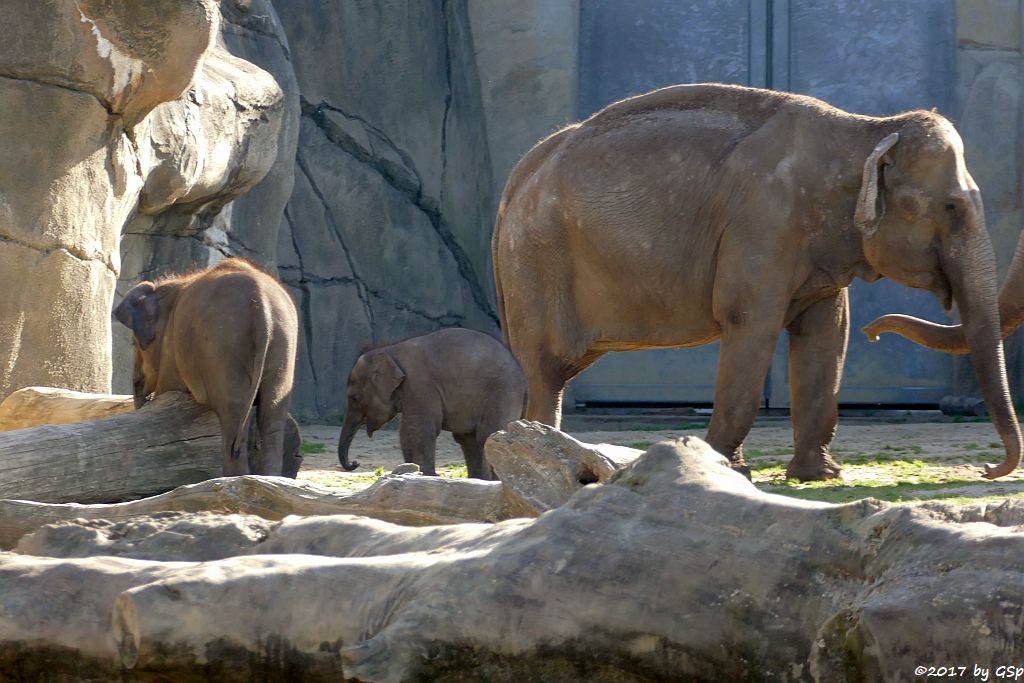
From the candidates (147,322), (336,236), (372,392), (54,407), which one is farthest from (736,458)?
(336,236)

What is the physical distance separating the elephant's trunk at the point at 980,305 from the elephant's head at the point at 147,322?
332 centimetres

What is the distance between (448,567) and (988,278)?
4.50 meters

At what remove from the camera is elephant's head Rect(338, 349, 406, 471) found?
24.2 ft

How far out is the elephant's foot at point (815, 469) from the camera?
652 centimetres

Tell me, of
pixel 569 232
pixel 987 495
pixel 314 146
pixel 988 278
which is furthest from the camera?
pixel 314 146

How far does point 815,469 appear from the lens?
654 cm

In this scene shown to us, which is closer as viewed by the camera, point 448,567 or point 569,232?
point 448,567

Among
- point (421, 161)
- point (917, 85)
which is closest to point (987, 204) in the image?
point (917, 85)

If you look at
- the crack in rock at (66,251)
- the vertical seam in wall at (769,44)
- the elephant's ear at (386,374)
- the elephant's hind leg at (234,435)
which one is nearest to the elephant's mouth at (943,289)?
the elephant's ear at (386,374)

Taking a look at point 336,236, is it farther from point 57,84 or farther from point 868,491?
point 868,491

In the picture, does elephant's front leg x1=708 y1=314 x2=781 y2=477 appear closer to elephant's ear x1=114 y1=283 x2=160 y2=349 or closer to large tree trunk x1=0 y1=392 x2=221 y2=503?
large tree trunk x1=0 y1=392 x2=221 y2=503

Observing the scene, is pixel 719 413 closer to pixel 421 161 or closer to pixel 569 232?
pixel 569 232

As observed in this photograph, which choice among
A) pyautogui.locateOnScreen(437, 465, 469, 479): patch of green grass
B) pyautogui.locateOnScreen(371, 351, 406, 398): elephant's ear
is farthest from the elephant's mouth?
pyautogui.locateOnScreen(371, 351, 406, 398): elephant's ear

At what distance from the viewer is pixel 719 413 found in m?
6.38
